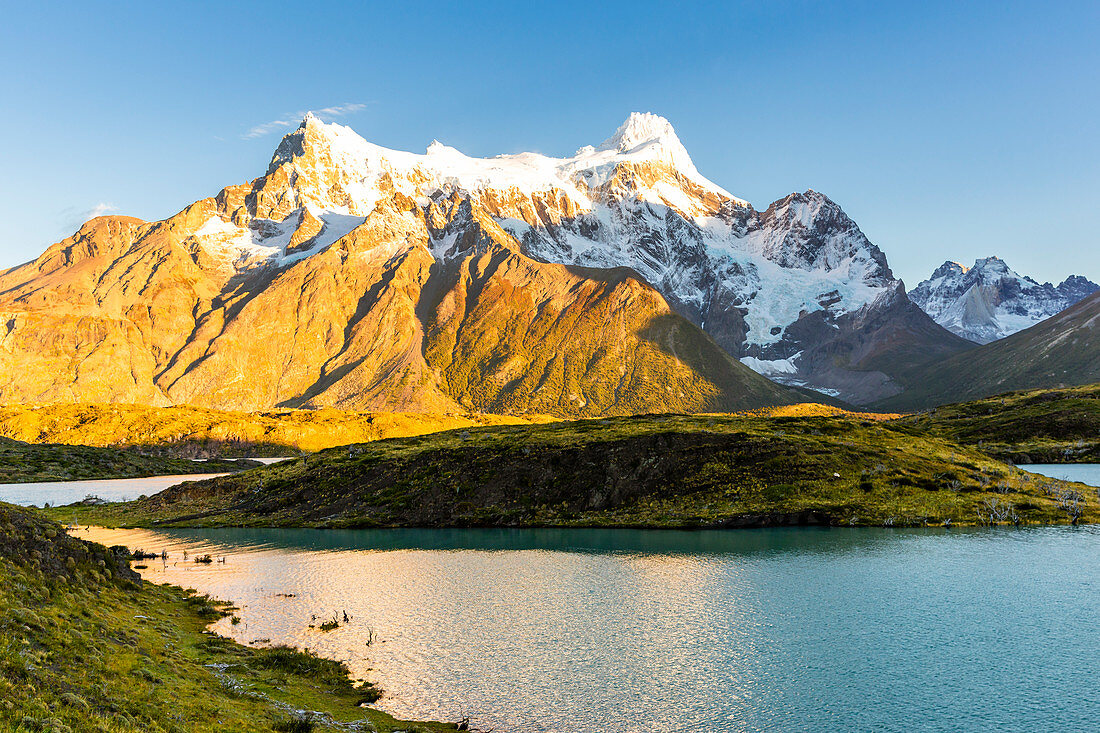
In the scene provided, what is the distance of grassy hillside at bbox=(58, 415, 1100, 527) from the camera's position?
352ft

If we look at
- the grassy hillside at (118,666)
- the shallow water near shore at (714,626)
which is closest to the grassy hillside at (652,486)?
the shallow water near shore at (714,626)

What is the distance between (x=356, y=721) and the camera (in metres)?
37.2

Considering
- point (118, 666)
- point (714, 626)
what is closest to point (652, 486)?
point (714, 626)

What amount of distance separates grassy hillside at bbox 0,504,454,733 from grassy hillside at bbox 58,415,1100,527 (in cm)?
7008

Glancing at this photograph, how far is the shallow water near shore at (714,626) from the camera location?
39125 mm

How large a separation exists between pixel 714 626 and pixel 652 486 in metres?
68.0

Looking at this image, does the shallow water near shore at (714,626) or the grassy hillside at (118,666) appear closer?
the grassy hillside at (118,666)

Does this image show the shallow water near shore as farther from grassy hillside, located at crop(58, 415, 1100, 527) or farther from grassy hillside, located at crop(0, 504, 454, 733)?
grassy hillside, located at crop(58, 415, 1100, 527)

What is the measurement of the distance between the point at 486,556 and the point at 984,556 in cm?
5537

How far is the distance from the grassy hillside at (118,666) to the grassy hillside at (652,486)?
70081mm

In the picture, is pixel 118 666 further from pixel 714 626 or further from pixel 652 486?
pixel 652 486

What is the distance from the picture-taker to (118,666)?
3662cm

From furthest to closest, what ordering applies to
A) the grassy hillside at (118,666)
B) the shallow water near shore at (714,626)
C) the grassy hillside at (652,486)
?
the grassy hillside at (652,486) → the shallow water near shore at (714,626) → the grassy hillside at (118,666)

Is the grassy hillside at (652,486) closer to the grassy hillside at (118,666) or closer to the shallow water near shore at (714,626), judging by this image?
the shallow water near shore at (714,626)
